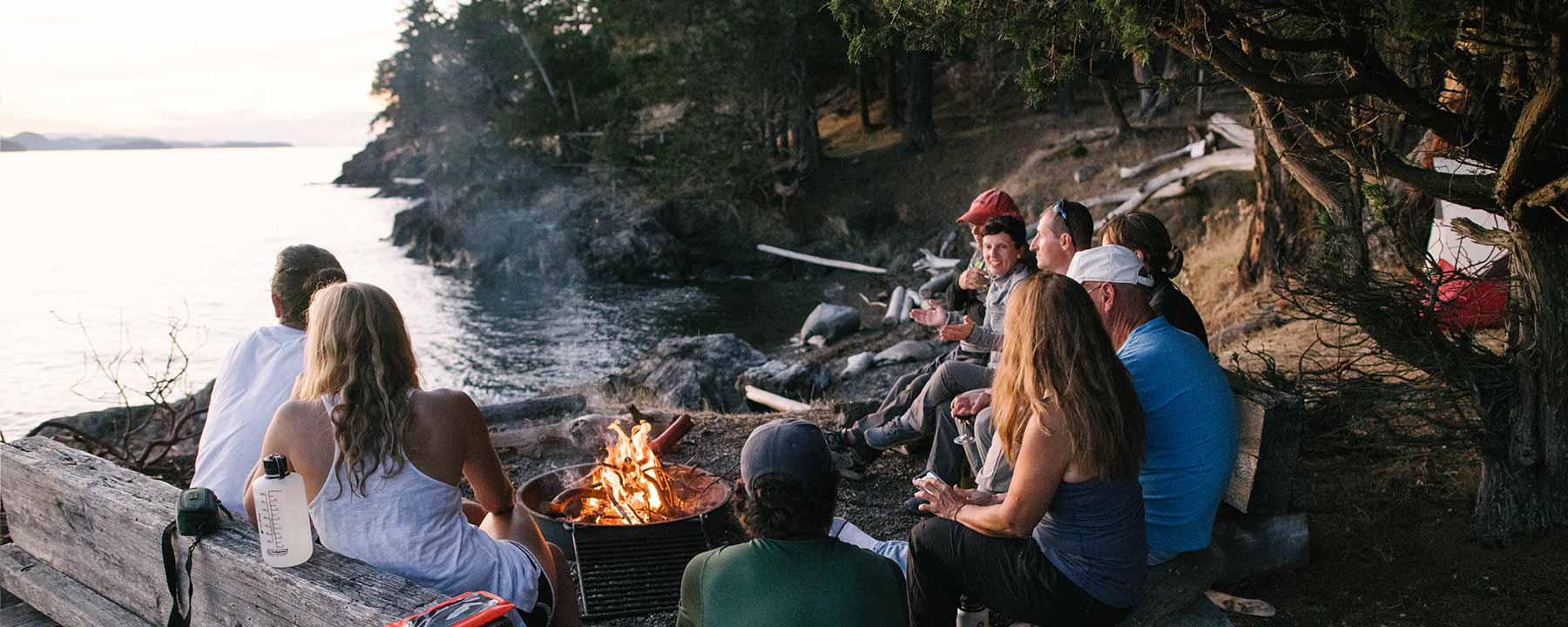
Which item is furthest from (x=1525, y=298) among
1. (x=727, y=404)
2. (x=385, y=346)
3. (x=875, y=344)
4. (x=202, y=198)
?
(x=202, y=198)

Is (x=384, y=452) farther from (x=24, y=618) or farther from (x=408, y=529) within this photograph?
(x=24, y=618)

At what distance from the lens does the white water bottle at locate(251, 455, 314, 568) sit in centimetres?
296

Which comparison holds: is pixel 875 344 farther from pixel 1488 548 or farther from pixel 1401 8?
pixel 1401 8

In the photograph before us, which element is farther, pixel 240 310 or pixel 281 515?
pixel 240 310

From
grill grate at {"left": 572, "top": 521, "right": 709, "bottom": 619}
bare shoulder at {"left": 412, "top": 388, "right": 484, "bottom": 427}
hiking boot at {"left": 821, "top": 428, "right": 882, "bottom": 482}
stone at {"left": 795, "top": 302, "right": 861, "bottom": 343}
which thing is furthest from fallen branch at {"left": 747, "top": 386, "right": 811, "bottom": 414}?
bare shoulder at {"left": 412, "top": 388, "right": 484, "bottom": 427}

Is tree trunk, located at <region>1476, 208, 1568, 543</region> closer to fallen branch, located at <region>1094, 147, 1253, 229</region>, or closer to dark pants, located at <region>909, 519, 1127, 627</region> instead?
dark pants, located at <region>909, 519, 1127, 627</region>

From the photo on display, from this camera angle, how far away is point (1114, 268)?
3.63 meters

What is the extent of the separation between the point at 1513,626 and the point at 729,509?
3.22 meters

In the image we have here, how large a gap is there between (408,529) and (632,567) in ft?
5.37

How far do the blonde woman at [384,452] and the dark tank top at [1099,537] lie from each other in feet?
5.62

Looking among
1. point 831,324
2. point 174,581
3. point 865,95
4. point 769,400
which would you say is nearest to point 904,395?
point 174,581

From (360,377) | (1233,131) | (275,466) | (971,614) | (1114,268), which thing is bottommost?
(971,614)

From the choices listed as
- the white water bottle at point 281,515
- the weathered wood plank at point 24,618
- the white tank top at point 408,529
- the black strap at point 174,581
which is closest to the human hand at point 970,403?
the white tank top at point 408,529

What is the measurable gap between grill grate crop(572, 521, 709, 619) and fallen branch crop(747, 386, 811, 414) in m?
4.91
